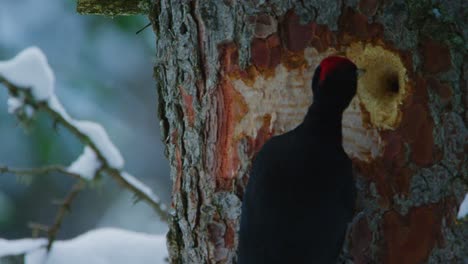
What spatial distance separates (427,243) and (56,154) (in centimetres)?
325

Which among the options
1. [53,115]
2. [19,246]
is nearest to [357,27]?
[53,115]

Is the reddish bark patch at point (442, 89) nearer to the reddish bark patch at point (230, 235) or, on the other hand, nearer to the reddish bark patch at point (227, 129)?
the reddish bark patch at point (227, 129)

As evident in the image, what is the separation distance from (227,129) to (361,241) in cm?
39

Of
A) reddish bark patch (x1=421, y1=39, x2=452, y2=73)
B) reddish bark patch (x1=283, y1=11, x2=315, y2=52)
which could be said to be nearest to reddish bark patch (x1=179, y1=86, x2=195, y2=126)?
reddish bark patch (x1=283, y1=11, x2=315, y2=52)

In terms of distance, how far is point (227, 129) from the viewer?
1888 mm

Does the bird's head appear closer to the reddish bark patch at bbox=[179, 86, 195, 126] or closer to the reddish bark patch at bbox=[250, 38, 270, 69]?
the reddish bark patch at bbox=[250, 38, 270, 69]

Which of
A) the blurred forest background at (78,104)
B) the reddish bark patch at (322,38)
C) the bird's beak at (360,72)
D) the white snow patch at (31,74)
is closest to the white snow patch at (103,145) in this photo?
the white snow patch at (31,74)

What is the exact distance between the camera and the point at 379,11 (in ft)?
5.66

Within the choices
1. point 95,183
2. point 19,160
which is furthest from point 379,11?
point 19,160

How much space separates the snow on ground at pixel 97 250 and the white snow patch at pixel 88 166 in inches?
10.6

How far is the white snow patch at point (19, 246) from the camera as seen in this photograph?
284 centimetres

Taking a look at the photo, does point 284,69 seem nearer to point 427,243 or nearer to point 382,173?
point 382,173

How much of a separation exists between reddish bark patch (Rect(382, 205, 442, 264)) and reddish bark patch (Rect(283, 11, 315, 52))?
0.40 meters

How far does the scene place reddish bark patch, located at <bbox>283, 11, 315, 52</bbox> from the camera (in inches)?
69.5
